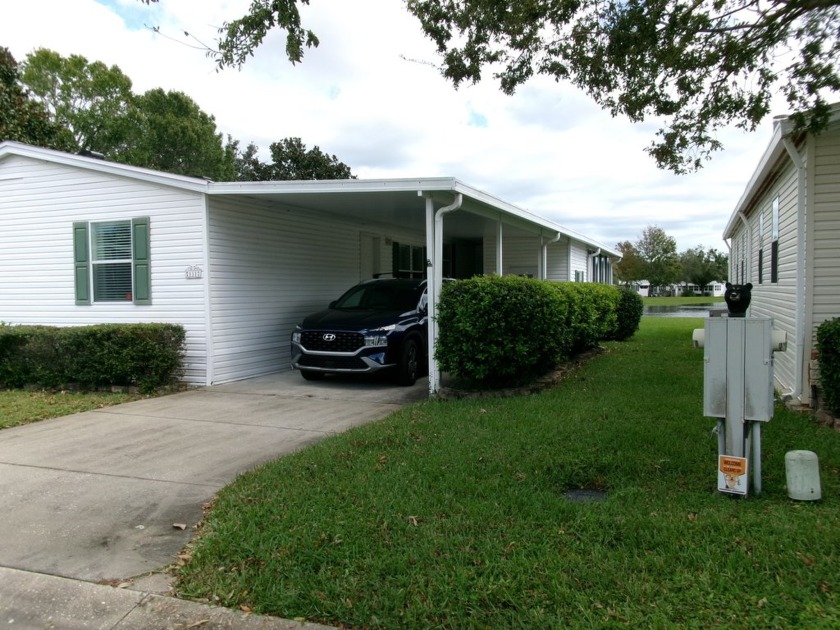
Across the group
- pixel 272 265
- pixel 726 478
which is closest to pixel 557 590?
pixel 726 478

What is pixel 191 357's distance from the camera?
9.85 m

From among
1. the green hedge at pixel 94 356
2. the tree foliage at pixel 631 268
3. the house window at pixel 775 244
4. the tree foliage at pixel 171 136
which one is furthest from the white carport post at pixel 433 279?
the tree foliage at pixel 631 268

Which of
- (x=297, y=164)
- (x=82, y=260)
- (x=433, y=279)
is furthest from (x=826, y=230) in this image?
(x=297, y=164)

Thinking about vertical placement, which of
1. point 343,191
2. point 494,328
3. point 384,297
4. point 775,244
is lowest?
point 494,328

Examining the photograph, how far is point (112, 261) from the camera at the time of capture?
34.2 feet

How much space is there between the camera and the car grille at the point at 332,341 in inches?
361

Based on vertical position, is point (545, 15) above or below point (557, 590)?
above

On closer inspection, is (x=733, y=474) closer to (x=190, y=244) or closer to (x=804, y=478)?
(x=804, y=478)

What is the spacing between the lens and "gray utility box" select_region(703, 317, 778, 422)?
422 cm

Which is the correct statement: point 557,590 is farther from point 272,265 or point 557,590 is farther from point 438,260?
point 272,265

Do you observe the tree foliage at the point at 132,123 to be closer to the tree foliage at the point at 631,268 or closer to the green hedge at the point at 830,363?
the green hedge at the point at 830,363

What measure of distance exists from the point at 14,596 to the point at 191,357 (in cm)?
668

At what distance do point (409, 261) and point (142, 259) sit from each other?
765 centimetres

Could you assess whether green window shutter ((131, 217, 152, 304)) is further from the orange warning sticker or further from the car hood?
the orange warning sticker
